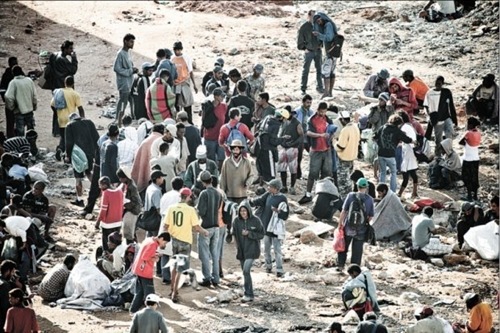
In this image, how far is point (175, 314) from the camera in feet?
57.2

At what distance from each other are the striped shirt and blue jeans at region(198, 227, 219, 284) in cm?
480

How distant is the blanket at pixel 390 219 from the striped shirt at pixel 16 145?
6187 mm

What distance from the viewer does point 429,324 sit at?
15.8 meters

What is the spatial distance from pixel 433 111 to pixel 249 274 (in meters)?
7.40

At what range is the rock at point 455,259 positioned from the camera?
1975 cm

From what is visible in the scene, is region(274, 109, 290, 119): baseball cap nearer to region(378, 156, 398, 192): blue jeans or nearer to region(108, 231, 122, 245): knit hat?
region(378, 156, 398, 192): blue jeans

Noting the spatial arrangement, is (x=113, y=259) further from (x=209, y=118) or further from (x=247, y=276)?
(x=209, y=118)

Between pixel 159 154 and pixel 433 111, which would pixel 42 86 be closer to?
pixel 159 154

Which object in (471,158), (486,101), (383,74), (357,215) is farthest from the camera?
(486,101)

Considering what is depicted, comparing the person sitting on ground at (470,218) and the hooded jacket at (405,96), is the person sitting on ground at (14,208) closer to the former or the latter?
the person sitting on ground at (470,218)

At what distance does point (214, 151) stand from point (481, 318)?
6.95m

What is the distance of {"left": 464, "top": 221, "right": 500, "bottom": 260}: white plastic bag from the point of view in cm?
1977

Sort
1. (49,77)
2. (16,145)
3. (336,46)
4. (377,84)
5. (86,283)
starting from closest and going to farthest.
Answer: (86,283) → (16,145) → (49,77) → (377,84) → (336,46)

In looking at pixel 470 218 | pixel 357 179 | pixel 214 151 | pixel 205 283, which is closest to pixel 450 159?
pixel 470 218
